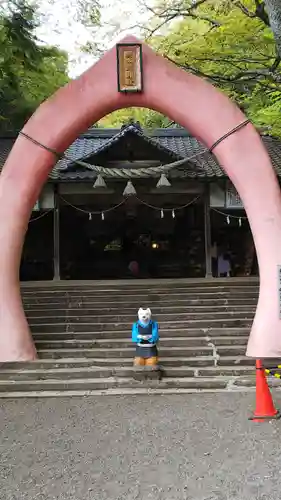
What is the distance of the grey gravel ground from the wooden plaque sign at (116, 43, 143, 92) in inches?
218

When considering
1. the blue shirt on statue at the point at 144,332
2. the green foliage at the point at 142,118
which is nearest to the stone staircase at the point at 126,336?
the blue shirt on statue at the point at 144,332

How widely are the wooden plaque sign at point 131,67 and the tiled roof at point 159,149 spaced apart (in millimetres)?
1990

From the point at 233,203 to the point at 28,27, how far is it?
8.07 meters

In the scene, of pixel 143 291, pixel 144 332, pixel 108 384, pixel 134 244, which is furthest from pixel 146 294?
pixel 134 244

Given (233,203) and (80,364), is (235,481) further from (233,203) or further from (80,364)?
(233,203)

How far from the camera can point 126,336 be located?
978cm

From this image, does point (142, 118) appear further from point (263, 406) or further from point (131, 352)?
point (263, 406)

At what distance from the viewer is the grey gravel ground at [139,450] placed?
4148 millimetres

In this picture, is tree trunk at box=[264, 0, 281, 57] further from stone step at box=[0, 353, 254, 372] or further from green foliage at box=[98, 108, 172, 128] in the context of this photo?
green foliage at box=[98, 108, 172, 128]

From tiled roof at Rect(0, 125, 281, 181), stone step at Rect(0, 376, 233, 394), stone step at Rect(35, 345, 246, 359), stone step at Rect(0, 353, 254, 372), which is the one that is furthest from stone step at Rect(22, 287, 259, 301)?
stone step at Rect(0, 376, 233, 394)

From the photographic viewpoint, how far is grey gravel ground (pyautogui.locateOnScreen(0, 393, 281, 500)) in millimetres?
→ 4148

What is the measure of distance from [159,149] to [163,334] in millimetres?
6005

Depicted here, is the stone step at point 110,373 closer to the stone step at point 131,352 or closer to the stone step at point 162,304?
the stone step at point 131,352

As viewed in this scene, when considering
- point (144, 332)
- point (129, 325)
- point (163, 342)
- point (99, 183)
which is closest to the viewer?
point (144, 332)
